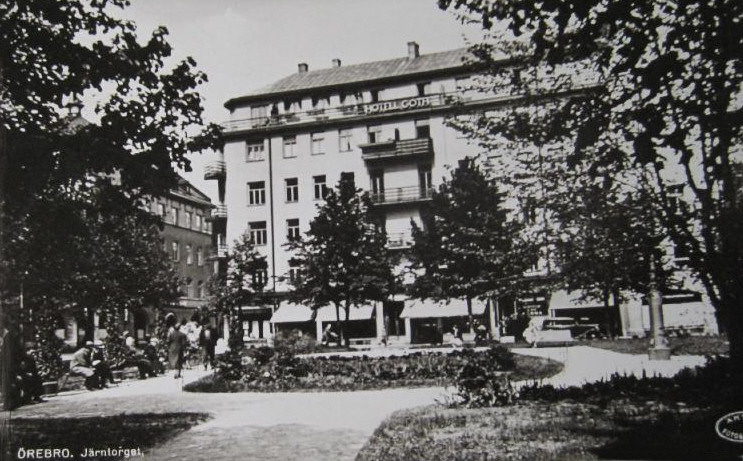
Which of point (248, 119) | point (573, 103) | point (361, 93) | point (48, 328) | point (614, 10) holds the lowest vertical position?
point (48, 328)

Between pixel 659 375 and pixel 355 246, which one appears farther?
pixel 355 246

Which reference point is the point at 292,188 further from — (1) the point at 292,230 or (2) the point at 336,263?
(2) the point at 336,263

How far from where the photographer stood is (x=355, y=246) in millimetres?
22125

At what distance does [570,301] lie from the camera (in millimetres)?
9227

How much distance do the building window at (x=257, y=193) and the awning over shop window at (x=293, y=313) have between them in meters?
9.10

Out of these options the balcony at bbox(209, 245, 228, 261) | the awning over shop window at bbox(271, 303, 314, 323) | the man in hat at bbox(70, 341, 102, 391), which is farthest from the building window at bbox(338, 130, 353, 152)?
the balcony at bbox(209, 245, 228, 261)

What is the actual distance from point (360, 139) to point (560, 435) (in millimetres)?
7390

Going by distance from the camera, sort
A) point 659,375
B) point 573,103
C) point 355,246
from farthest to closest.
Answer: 1. point 355,246
2. point 659,375
3. point 573,103

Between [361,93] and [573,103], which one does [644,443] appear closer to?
[573,103]

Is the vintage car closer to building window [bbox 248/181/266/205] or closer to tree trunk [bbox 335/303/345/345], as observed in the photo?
building window [bbox 248/181/266/205]

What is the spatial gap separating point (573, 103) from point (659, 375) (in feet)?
11.7

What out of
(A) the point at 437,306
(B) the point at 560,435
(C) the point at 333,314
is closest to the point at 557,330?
(A) the point at 437,306

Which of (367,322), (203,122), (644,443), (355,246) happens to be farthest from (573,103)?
(367,322)

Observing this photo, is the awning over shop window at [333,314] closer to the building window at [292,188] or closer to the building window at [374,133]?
the building window at [292,188]
